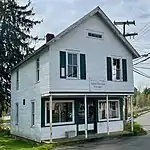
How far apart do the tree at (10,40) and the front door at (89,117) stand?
12.6 m

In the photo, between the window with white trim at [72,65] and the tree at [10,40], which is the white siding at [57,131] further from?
the tree at [10,40]

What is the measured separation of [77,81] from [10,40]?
15.8 meters

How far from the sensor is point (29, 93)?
21750 mm

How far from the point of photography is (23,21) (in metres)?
34.2

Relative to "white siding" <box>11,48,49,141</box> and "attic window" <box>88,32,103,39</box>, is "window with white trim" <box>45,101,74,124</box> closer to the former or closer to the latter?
"white siding" <box>11,48,49,141</box>

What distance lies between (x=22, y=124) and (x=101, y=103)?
6.42 meters

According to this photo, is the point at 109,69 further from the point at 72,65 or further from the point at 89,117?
the point at 89,117

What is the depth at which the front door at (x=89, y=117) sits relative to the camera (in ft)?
69.0

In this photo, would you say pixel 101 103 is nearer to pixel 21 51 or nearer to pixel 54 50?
pixel 54 50

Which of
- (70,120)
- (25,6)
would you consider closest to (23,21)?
(25,6)

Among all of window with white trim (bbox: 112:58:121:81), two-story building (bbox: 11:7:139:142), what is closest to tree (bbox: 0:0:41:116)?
two-story building (bbox: 11:7:139:142)

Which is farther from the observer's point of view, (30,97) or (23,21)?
(23,21)

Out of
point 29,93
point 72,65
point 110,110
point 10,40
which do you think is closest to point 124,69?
point 110,110

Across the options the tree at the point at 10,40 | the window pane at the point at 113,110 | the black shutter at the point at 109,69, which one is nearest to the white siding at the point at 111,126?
the window pane at the point at 113,110
